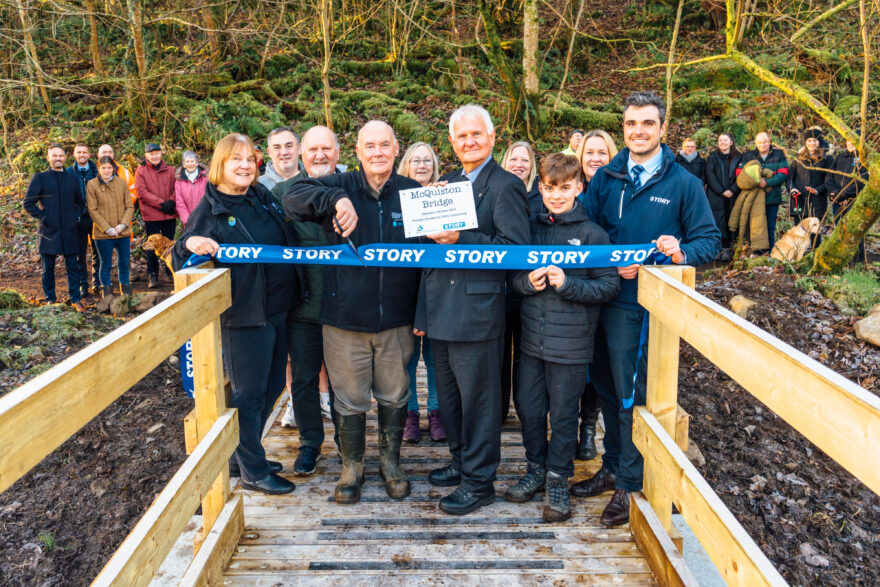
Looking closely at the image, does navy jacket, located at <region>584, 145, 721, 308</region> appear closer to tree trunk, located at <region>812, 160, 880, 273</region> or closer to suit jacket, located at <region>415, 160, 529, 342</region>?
suit jacket, located at <region>415, 160, 529, 342</region>

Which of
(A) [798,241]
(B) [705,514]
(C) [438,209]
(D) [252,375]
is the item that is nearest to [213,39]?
(A) [798,241]

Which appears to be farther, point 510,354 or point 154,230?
point 154,230

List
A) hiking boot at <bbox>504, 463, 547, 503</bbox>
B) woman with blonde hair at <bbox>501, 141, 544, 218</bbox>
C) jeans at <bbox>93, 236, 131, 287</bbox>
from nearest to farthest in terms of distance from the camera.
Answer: hiking boot at <bbox>504, 463, 547, 503</bbox>
woman with blonde hair at <bbox>501, 141, 544, 218</bbox>
jeans at <bbox>93, 236, 131, 287</bbox>

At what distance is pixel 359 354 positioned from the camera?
3.91 m

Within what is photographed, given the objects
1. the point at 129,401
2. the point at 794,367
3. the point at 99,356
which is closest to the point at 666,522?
the point at 794,367

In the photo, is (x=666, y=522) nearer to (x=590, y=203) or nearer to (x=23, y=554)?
(x=590, y=203)

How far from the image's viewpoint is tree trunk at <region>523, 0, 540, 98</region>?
14.4 meters

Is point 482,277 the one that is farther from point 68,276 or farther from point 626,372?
point 68,276

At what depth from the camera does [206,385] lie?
3.24 metres

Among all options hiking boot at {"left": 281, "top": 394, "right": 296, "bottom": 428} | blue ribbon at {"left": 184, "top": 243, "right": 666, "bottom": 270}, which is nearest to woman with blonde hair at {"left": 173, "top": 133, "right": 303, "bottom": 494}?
blue ribbon at {"left": 184, "top": 243, "right": 666, "bottom": 270}

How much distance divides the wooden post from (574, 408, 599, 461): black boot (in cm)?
247

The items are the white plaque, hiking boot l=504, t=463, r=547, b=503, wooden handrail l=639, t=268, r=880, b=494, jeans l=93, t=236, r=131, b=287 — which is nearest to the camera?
wooden handrail l=639, t=268, r=880, b=494

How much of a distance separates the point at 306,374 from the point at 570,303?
1844 mm

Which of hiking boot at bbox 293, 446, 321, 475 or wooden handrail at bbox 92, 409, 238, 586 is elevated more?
wooden handrail at bbox 92, 409, 238, 586
